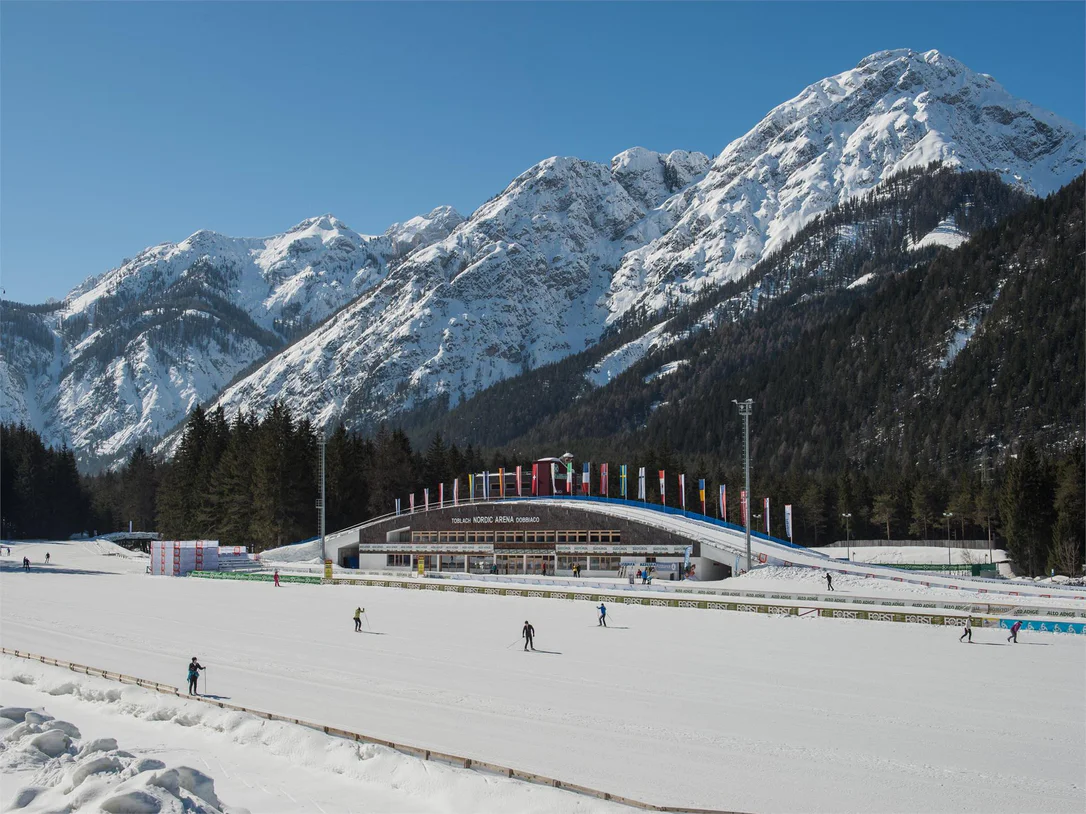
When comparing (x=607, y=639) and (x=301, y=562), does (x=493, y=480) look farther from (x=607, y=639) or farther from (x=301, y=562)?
(x=607, y=639)

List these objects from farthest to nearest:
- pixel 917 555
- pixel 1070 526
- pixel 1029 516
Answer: pixel 917 555 < pixel 1029 516 < pixel 1070 526

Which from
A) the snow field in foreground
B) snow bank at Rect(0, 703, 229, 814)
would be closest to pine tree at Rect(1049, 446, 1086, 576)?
the snow field in foreground

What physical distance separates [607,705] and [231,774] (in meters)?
12.0

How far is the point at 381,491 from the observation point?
382ft

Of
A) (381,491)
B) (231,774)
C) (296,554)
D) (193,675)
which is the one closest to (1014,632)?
(193,675)

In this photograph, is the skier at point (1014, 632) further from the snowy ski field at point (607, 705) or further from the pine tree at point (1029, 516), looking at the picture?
the pine tree at point (1029, 516)

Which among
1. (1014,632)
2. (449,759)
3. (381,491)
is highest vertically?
(381,491)

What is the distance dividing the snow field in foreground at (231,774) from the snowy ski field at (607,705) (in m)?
0.08

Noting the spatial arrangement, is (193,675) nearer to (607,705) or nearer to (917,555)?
(607,705)

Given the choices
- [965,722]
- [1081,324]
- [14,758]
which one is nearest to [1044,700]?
[965,722]

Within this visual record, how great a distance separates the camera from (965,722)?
26.9 meters

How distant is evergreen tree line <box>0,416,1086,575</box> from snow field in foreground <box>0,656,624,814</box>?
75.4 metres

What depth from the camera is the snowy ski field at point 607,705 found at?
67.5ft

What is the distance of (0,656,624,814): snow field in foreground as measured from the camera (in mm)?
17594
